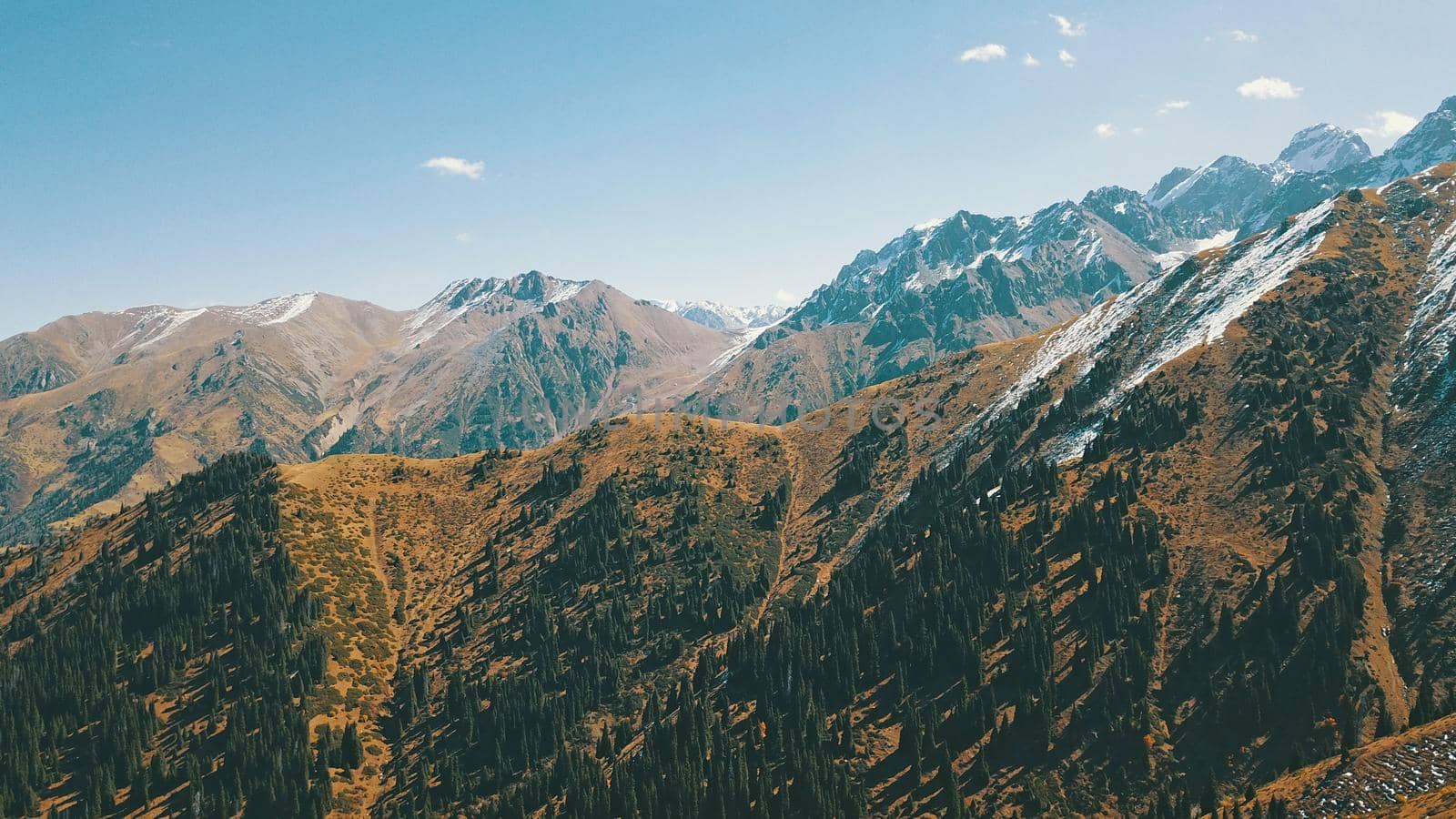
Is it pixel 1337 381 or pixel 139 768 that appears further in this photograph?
Answer: pixel 1337 381

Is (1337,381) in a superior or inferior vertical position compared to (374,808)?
superior

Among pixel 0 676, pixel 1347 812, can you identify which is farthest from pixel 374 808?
pixel 1347 812

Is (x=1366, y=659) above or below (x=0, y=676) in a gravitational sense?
below

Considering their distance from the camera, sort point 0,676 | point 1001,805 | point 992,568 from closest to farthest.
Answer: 1. point 1001,805
2. point 992,568
3. point 0,676

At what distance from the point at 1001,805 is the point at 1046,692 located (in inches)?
897

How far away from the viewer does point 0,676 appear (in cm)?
19000

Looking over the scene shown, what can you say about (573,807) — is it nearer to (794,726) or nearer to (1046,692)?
(794,726)

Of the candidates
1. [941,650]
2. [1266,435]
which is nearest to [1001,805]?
[941,650]

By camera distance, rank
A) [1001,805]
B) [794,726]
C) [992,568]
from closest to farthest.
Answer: [1001,805] < [794,726] < [992,568]

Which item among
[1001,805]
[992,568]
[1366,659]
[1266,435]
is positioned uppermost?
[1266,435]

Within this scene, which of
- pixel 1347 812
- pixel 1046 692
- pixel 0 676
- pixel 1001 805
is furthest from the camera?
pixel 0 676

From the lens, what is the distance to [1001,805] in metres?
124

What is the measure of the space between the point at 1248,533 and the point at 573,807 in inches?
5690

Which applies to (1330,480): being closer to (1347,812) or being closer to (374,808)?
(1347,812)
